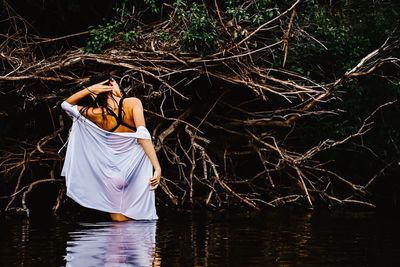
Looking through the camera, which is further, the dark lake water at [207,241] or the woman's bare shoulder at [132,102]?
the woman's bare shoulder at [132,102]

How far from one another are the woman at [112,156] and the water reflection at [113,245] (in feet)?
0.87

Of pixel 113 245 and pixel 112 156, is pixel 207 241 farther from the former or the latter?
pixel 112 156

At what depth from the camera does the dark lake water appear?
7.13 meters

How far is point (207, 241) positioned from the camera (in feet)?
28.2

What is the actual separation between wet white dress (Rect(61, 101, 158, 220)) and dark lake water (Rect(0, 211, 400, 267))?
0.23 metres

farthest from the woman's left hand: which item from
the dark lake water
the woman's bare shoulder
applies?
the woman's bare shoulder

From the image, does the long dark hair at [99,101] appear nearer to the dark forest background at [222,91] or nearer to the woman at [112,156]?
the woman at [112,156]

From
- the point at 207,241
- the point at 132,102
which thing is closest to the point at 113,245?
the point at 207,241

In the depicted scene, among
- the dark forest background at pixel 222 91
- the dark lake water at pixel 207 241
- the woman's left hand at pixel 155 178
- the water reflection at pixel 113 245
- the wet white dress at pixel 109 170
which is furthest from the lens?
the dark forest background at pixel 222 91

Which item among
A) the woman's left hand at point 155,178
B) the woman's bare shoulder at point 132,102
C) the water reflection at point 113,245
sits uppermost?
the woman's bare shoulder at point 132,102

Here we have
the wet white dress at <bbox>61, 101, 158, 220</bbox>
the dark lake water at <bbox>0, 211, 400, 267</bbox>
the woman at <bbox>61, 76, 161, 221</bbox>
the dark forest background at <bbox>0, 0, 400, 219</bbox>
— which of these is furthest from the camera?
the dark forest background at <bbox>0, 0, 400, 219</bbox>

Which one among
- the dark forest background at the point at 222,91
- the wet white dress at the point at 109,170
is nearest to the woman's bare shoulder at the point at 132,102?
the wet white dress at the point at 109,170

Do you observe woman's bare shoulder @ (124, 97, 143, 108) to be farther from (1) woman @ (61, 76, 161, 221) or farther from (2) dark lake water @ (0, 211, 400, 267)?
(2) dark lake water @ (0, 211, 400, 267)

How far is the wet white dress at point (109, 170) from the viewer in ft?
33.8
